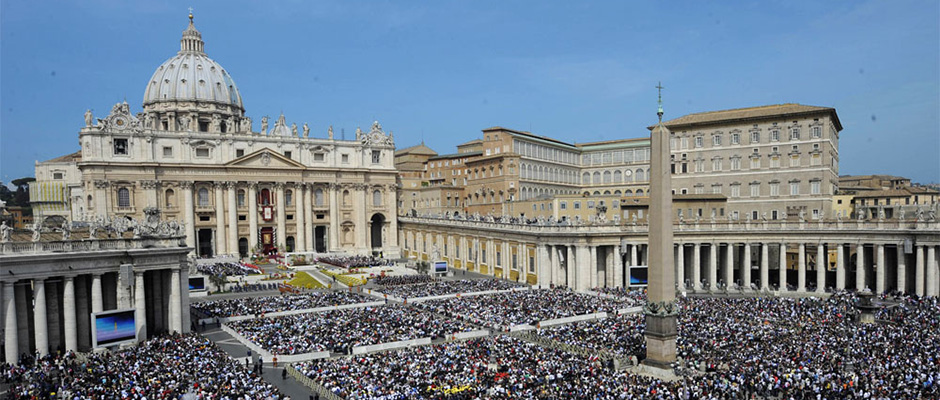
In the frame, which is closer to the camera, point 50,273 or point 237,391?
point 237,391

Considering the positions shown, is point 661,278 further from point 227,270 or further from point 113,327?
point 227,270

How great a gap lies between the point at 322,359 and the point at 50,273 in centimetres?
1322

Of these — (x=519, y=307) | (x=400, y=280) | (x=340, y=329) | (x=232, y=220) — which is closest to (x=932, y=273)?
(x=519, y=307)

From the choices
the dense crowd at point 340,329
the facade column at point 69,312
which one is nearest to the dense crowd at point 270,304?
the dense crowd at point 340,329

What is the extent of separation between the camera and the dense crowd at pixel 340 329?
30.6 meters

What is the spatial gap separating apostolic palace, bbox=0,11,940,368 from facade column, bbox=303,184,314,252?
26 centimetres

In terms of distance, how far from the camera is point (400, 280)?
55188 millimetres

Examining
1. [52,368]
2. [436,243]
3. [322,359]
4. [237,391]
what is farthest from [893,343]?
[436,243]

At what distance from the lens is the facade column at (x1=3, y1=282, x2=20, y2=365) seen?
92.1ft

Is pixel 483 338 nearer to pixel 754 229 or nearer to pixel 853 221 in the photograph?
pixel 754 229

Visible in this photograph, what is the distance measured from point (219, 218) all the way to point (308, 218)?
11.1 metres

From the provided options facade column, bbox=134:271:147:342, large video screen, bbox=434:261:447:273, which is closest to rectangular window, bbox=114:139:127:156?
large video screen, bbox=434:261:447:273

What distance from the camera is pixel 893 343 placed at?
27.8m

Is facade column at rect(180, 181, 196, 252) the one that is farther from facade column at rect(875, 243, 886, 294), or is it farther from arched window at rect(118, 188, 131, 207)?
facade column at rect(875, 243, 886, 294)
